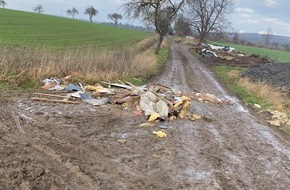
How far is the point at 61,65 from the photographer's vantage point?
14164 millimetres

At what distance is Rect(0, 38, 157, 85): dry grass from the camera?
12398 millimetres

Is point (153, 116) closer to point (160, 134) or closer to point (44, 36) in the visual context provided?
point (160, 134)

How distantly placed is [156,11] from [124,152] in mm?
26490

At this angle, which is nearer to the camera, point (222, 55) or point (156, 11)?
point (156, 11)

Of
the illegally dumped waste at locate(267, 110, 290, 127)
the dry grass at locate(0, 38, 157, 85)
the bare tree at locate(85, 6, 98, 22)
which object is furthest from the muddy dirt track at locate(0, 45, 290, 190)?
the bare tree at locate(85, 6, 98, 22)

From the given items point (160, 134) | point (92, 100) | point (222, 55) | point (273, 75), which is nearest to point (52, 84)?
point (92, 100)

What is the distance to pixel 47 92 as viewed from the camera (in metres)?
11.9

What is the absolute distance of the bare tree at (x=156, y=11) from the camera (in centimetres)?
3253

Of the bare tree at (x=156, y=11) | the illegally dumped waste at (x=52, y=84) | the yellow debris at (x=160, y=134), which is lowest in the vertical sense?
the yellow debris at (x=160, y=134)

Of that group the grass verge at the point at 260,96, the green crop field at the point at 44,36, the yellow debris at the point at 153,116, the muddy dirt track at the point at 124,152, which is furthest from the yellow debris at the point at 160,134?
the green crop field at the point at 44,36

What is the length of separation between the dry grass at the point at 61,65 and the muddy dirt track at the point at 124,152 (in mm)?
2197

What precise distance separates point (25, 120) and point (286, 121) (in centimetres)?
897

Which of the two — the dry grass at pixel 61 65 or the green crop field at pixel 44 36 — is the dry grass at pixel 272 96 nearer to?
the dry grass at pixel 61 65

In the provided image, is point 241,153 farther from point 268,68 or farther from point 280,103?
point 268,68
